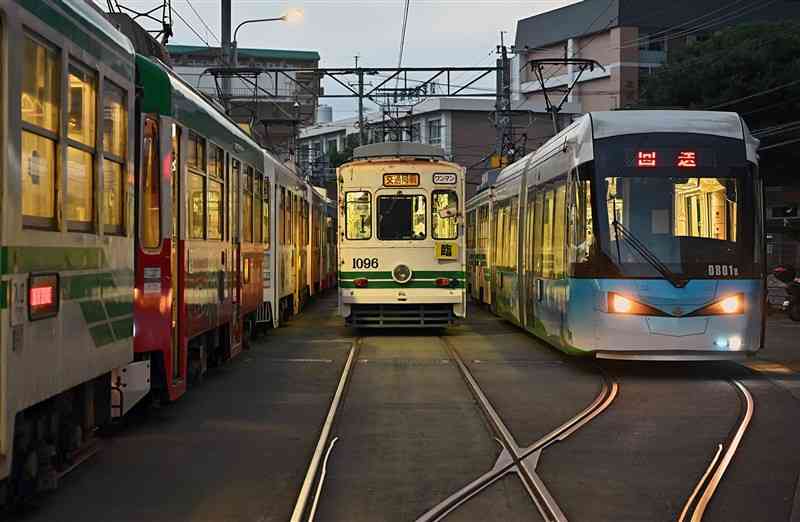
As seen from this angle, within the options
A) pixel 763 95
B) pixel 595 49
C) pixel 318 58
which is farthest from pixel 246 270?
pixel 318 58

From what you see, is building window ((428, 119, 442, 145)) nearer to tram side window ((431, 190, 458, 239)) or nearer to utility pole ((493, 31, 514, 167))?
utility pole ((493, 31, 514, 167))

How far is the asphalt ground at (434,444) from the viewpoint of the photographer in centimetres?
706

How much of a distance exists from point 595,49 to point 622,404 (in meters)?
54.5

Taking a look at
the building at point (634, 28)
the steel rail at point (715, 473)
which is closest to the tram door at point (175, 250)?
the steel rail at point (715, 473)

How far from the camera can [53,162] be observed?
6.23 m

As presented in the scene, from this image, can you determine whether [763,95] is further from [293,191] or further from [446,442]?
[446,442]

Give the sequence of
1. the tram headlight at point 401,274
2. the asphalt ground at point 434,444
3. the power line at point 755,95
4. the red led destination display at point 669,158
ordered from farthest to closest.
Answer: the power line at point 755,95 → the tram headlight at point 401,274 → the red led destination display at point 669,158 → the asphalt ground at point 434,444

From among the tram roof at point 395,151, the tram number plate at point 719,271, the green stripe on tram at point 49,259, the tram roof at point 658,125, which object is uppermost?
the tram roof at point 395,151

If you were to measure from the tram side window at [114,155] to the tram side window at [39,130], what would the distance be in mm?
1193

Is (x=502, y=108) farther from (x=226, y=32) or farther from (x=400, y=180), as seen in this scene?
(x=400, y=180)

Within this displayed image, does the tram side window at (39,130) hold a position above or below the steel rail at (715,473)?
above

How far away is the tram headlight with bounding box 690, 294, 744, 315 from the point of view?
12.9 meters

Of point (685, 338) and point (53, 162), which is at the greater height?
point (53, 162)

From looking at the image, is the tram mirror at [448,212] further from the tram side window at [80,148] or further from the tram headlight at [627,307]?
the tram side window at [80,148]
